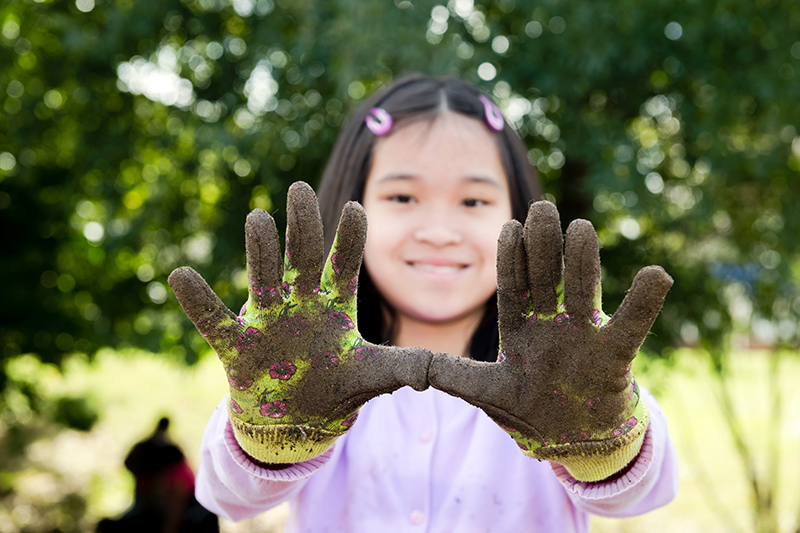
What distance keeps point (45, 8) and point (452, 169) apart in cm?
241

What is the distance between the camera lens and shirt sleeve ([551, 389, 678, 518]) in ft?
3.41

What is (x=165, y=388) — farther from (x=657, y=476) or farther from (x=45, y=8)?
(x=657, y=476)

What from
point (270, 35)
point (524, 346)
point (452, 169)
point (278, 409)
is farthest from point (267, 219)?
point (270, 35)

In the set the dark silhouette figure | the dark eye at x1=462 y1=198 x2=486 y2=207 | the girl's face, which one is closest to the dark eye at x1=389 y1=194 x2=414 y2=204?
the girl's face

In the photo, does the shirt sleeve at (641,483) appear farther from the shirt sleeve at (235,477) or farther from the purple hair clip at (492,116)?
the purple hair clip at (492,116)

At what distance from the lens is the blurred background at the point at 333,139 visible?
212 cm

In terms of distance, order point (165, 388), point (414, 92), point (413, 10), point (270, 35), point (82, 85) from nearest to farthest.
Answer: point (414, 92)
point (413, 10)
point (270, 35)
point (82, 85)
point (165, 388)

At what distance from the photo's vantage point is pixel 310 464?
114cm

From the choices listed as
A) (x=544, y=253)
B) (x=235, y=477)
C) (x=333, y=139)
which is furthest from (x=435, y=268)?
(x=333, y=139)

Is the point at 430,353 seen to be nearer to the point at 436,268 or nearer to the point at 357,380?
the point at 357,380

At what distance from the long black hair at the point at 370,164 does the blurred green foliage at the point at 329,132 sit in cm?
33

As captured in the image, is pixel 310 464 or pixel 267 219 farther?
pixel 310 464

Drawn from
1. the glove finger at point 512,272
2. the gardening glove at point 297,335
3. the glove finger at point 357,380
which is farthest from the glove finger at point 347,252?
the glove finger at point 512,272

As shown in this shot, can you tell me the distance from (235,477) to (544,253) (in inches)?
30.1
